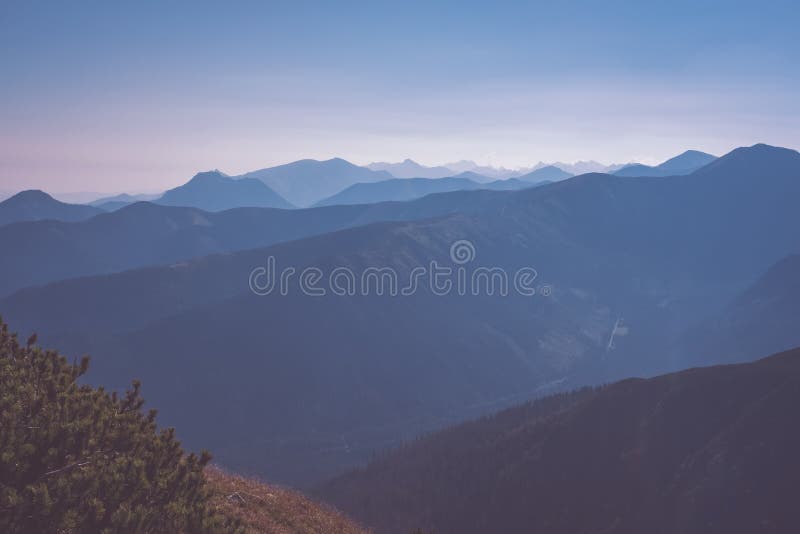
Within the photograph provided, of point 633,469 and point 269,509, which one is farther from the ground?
point 269,509

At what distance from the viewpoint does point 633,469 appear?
11188 cm

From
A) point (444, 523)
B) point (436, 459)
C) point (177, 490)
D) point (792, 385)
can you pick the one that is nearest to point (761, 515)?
point (792, 385)

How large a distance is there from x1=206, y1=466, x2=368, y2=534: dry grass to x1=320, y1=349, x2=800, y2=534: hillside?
89.8 metres

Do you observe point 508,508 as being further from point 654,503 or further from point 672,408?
point 672,408

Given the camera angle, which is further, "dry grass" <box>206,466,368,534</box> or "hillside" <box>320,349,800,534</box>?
"hillside" <box>320,349,800,534</box>

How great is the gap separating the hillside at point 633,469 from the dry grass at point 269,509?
89778 mm

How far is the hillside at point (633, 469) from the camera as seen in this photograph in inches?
3789

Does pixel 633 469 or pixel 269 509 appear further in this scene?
pixel 633 469

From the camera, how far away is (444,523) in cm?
12044

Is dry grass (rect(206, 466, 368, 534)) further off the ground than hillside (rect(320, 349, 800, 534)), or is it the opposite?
dry grass (rect(206, 466, 368, 534))

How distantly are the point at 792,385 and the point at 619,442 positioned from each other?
1370 inches

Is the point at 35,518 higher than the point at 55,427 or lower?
lower

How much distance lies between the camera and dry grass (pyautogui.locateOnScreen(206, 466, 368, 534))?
23.5 metres

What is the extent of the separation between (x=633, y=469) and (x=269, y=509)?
348 feet
